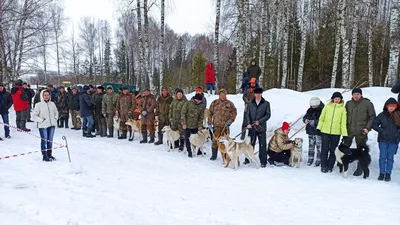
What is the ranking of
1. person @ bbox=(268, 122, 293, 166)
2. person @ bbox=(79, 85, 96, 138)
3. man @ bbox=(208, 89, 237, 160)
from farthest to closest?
person @ bbox=(79, 85, 96, 138), man @ bbox=(208, 89, 237, 160), person @ bbox=(268, 122, 293, 166)

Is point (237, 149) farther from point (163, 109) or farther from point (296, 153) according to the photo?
point (163, 109)

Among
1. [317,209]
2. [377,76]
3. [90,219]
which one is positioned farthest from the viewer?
[377,76]

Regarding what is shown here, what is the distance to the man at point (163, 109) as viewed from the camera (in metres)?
9.44

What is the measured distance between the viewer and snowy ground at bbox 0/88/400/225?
428 cm

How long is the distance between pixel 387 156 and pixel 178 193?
4.21m

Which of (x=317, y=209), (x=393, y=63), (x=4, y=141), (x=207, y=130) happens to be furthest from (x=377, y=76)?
(x=4, y=141)

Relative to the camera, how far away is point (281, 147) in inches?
282

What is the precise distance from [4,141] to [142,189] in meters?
6.20

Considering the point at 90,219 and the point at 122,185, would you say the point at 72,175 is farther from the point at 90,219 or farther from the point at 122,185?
the point at 90,219

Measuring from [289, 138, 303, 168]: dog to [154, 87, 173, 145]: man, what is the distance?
407 centimetres

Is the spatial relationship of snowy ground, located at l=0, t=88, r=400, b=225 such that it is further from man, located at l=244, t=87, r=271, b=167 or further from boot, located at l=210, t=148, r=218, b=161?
man, located at l=244, t=87, r=271, b=167

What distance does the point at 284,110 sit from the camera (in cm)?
1026

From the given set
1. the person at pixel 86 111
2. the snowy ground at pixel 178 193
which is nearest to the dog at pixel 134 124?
the person at pixel 86 111

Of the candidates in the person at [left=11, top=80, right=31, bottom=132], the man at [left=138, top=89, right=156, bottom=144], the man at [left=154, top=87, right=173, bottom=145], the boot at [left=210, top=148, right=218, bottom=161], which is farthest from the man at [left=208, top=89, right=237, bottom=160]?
the person at [left=11, top=80, right=31, bottom=132]
